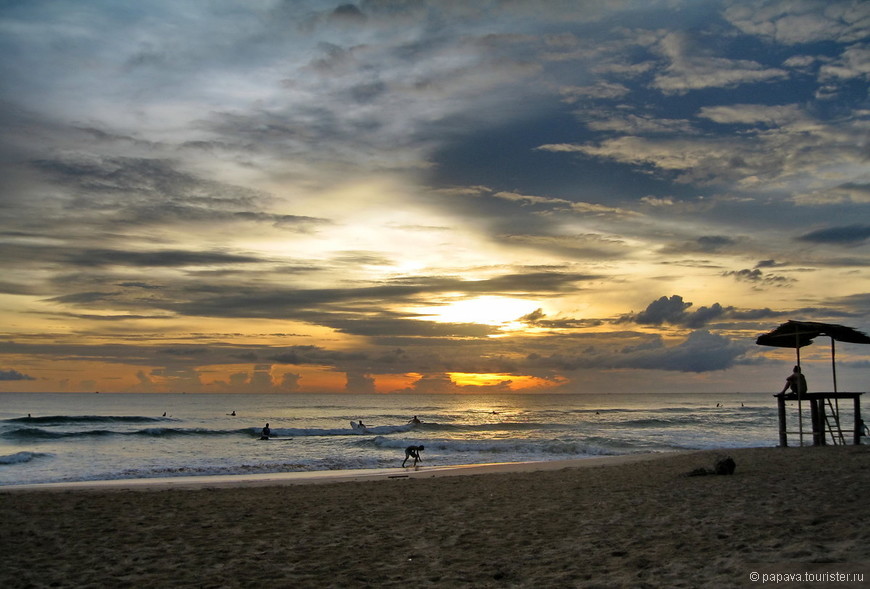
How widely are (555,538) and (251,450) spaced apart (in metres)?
29.3

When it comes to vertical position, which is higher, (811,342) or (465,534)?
(811,342)

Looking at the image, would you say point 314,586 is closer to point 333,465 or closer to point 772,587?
point 772,587

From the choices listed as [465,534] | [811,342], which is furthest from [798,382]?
[465,534]

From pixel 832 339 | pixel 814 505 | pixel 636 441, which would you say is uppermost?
pixel 832 339

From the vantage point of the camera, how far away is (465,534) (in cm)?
968

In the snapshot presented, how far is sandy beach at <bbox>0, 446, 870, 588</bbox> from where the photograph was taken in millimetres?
7094

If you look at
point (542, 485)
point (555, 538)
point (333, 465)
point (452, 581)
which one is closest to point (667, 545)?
point (555, 538)

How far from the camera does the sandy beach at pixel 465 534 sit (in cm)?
709

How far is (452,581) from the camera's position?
713 cm

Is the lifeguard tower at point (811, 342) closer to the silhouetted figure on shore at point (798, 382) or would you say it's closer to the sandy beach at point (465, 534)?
the silhouetted figure on shore at point (798, 382)

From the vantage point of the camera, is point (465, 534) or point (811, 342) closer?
point (465, 534)

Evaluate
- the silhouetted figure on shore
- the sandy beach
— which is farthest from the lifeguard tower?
the sandy beach

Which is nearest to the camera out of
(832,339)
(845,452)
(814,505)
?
(814,505)

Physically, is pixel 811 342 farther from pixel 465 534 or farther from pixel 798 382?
pixel 465 534
